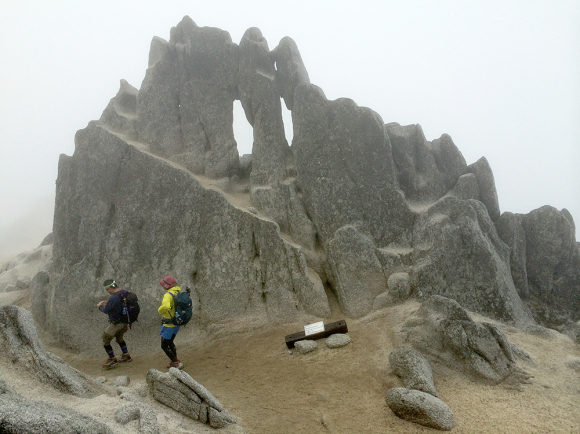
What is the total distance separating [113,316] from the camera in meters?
10.9

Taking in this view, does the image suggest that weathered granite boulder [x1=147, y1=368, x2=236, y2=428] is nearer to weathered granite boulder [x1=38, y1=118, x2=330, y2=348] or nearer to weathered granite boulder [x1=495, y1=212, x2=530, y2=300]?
weathered granite boulder [x1=38, y1=118, x2=330, y2=348]

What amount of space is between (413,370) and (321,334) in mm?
3156

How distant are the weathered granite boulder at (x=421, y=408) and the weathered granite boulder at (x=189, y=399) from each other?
10.5ft

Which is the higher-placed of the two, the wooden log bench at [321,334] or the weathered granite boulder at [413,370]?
the wooden log bench at [321,334]

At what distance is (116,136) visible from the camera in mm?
14469

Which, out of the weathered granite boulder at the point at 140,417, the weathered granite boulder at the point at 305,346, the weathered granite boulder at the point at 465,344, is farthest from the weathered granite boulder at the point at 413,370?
the weathered granite boulder at the point at 140,417

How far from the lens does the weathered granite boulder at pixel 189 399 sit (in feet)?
24.0

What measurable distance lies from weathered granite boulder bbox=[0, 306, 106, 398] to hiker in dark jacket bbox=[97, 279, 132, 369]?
3.35 metres

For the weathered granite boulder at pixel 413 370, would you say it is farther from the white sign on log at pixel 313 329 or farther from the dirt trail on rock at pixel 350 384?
the white sign on log at pixel 313 329

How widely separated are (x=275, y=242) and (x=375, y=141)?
15.9 ft

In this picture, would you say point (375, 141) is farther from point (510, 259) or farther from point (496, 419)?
point (496, 419)

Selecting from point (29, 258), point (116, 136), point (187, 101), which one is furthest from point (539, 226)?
point (29, 258)

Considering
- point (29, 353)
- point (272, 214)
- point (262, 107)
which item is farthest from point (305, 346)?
point (262, 107)

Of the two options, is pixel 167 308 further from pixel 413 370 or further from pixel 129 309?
pixel 413 370
